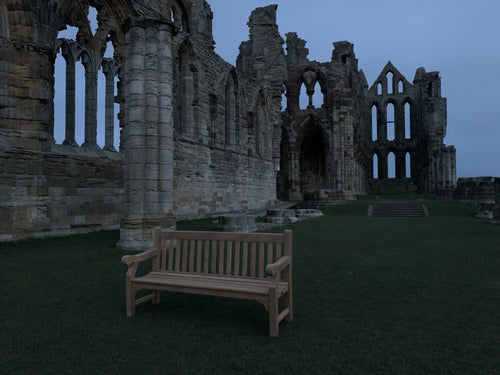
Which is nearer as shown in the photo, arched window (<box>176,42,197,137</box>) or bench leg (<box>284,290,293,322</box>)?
bench leg (<box>284,290,293,322</box>)

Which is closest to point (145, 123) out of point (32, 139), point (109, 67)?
point (32, 139)

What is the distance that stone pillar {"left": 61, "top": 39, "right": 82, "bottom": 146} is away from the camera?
1133 centimetres

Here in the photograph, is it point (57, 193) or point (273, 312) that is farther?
point (57, 193)

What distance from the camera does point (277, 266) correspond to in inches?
126

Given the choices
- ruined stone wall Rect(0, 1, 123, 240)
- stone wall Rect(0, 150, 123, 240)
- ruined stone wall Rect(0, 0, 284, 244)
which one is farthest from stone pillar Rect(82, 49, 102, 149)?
ruined stone wall Rect(0, 1, 123, 240)

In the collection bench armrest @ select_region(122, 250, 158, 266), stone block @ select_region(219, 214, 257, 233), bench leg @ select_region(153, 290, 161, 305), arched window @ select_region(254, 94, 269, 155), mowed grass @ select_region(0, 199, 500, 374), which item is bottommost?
mowed grass @ select_region(0, 199, 500, 374)

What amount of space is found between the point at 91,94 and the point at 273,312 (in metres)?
11.0

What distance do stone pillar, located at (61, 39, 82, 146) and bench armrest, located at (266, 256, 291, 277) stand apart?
31.5ft

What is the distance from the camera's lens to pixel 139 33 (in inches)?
316

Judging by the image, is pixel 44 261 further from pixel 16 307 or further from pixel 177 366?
pixel 177 366

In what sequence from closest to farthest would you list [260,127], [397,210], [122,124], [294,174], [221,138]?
1. [122,124]
2. [221,138]
3. [397,210]
4. [260,127]
5. [294,174]

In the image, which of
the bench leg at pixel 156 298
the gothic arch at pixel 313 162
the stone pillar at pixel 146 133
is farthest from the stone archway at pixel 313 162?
the bench leg at pixel 156 298

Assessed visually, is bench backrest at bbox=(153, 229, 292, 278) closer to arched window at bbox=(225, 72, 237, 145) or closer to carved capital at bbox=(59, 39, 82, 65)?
carved capital at bbox=(59, 39, 82, 65)

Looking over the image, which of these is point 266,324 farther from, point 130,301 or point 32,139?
point 32,139
